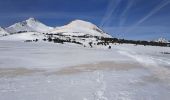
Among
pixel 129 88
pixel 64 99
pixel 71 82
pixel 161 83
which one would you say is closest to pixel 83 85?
pixel 71 82

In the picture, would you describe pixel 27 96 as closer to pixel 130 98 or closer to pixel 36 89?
pixel 36 89

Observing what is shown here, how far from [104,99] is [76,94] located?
182cm

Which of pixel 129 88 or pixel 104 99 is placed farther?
pixel 129 88

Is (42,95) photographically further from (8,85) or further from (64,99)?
(8,85)

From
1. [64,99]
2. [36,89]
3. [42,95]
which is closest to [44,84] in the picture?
[36,89]

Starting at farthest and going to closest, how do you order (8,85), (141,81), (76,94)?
(141,81) → (8,85) → (76,94)

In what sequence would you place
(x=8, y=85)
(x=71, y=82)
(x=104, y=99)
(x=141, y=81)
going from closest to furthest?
(x=104, y=99) → (x=8, y=85) → (x=71, y=82) → (x=141, y=81)

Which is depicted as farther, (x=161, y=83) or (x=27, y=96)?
(x=161, y=83)

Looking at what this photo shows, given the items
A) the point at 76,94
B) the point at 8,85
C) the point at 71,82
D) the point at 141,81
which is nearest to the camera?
the point at 76,94

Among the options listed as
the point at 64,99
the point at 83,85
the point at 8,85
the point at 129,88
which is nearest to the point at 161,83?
the point at 129,88

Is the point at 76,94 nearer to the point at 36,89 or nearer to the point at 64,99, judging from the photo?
the point at 64,99

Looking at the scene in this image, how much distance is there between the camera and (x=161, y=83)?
19891 millimetres

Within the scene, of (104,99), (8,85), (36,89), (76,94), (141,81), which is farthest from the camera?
(141,81)

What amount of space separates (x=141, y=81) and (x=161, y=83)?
5.00ft
